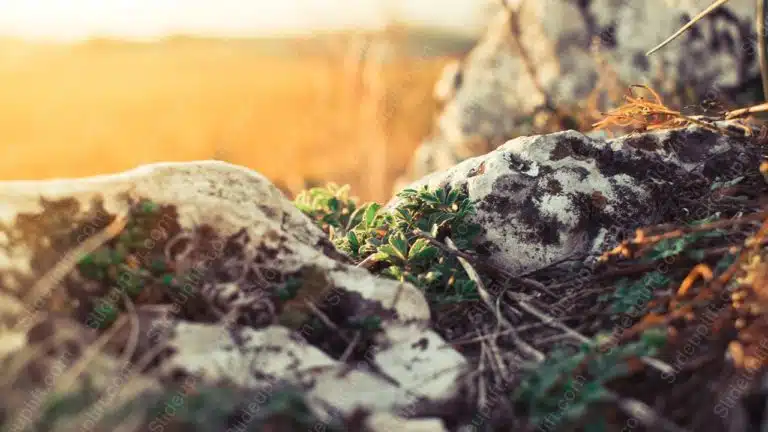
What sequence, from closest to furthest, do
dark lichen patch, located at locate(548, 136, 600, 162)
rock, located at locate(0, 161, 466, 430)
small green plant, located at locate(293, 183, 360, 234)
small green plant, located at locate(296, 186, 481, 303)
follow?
rock, located at locate(0, 161, 466, 430) → small green plant, located at locate(296, 186, 481, 303) → dark lichen patch, located at locate(548, 136, 600, 162) → small green plant, located at locate(293, 183, 360, 234)

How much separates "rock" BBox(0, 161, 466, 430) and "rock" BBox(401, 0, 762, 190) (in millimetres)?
4275

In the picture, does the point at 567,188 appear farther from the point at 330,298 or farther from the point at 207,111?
the point at 207,111

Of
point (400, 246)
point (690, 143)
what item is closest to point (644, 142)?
point (690, 143)

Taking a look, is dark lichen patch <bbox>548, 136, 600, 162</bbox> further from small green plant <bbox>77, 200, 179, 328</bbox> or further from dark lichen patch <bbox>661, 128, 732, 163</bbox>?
small green plant <bbox>77, 200, 179, 328</bbox>

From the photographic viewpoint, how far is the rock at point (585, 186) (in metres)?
3.04

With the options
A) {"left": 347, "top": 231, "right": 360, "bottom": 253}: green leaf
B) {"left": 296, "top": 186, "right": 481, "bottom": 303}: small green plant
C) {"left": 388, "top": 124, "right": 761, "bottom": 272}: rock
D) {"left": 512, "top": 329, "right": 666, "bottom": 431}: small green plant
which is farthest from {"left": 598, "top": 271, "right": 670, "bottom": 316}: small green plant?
{"left": 347, "top": 231, "right": 360, "bottom": 253}: green leaf

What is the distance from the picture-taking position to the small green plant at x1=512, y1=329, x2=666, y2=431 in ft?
6.16

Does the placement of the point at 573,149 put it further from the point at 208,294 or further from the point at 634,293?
the point at 208,294

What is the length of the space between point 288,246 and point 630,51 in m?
6.06

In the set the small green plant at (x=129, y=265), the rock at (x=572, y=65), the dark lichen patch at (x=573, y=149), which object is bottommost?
the small green plant at (x=129, y=265)

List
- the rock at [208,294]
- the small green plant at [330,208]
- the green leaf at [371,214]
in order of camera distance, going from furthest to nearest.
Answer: the small green plant at [330,208], the green leaf at [371,214], the rock at [208,294]

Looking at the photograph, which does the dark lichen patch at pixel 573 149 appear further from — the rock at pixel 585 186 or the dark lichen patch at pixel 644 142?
the dark lichen patch at pixel 644 142

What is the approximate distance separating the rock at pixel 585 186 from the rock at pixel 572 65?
283cm

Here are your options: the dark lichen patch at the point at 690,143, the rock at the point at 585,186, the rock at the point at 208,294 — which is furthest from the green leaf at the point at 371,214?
the dark lichen patch at the point at 690,143
